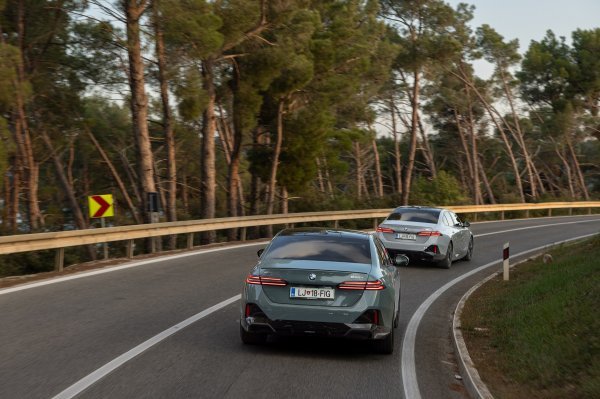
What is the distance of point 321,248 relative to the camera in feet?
29.3

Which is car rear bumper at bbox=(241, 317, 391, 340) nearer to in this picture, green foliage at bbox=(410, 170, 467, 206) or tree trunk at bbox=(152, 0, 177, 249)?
tree trunk at bbox=(152, 0, 177, 249)

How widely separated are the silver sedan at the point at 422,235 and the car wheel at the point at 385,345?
384 inches

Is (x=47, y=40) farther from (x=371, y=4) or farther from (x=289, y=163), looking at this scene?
(x=371, y=4)

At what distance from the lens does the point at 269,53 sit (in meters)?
33.2

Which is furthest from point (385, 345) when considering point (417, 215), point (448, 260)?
point (417, 215)

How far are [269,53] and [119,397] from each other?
2799cm

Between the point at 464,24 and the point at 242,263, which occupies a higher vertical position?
the point at 464,24

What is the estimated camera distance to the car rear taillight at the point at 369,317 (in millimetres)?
8195

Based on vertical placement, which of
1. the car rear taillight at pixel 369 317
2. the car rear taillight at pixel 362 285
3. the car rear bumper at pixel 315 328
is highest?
the car rear taillight at pixel 362 285

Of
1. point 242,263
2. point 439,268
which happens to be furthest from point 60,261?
point 439,268

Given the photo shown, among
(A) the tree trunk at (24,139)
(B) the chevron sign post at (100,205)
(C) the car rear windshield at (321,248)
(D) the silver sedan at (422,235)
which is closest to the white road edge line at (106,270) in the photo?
(B) the chevron sign post at (100,205)

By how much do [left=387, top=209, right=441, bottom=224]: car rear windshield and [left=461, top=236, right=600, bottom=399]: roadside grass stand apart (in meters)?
4.94

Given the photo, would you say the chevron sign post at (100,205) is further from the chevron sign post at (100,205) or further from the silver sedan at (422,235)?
the silver sedan at (422,235)

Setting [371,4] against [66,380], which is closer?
[66,380]
